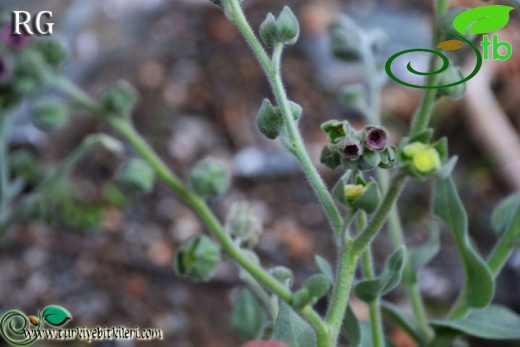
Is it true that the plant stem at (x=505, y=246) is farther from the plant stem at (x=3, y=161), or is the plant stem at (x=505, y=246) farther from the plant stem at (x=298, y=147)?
the plant stem at (x=3, y=161)

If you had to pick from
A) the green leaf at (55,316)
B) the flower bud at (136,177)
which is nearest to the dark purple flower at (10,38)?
the flower bud at (136,177)

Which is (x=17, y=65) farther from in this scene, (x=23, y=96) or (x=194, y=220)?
(x=194, y=220)

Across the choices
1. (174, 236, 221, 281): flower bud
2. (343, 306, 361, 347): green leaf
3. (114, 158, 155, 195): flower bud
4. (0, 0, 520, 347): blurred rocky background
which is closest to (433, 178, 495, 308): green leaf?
(343, 306, 361, 347): green leaf

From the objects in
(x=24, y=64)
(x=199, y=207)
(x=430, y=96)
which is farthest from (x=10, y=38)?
(x=430, y=96)

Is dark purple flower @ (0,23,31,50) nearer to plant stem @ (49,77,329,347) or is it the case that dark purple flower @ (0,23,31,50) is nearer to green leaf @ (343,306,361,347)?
plant stem @ (49,77,329,347)

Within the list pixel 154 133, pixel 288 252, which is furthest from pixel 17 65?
pixel 154 133
